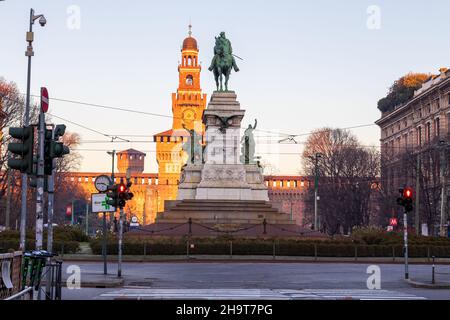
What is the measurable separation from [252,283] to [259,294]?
551 centimetres

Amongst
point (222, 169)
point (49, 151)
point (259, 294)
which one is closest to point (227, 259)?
point (222, 169)

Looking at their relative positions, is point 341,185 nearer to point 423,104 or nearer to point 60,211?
point 423,104

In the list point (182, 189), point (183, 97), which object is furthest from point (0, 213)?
point (183, 97)

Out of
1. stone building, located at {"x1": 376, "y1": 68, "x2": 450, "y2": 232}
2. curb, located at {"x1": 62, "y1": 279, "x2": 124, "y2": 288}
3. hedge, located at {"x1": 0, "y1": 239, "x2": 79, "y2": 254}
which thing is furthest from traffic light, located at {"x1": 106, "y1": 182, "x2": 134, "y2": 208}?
stone building, located at {"x1": 376, "y1": 68, "x2": 450, "y2": 232}

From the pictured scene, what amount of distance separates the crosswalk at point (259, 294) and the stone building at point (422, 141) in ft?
170

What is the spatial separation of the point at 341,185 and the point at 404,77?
181ft

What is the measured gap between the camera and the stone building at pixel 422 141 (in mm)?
87312

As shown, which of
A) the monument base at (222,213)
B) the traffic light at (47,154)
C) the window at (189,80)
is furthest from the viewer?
the window at (189,80)

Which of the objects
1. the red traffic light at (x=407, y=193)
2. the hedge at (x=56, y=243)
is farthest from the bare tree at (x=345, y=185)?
the red traffic light at (x=407, y=193)

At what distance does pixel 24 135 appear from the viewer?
60.0 ft

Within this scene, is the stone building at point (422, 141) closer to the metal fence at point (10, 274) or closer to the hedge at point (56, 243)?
the hedge at point (56, 243)

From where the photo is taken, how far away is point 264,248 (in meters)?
47.4
